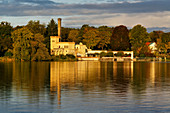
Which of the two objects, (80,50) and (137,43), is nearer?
(80,50)

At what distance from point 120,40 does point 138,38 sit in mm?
12212

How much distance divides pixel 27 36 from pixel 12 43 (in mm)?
11883

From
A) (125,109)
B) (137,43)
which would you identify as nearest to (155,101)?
(125,109)

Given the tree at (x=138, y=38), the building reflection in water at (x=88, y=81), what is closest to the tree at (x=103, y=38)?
the tree at (x=138, y=38)

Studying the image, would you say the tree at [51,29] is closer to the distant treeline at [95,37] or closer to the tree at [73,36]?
the distant treeline at [95,37]

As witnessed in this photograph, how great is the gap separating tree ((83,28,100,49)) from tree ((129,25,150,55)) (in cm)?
2119

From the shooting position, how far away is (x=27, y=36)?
120 m

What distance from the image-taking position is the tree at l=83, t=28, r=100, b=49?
500ft

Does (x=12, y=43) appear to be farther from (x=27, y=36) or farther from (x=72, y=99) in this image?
(x=72, y=99)

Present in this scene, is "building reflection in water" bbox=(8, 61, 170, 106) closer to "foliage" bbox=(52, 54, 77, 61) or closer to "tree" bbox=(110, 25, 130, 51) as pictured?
"foliage" bbox=(52, 54, 77, 61)

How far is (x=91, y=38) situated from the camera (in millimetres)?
152625

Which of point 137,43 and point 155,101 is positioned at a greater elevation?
point 137,43

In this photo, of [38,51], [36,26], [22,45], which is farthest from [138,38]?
[22,45]

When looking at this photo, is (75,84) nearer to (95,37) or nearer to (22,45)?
(22,45)
